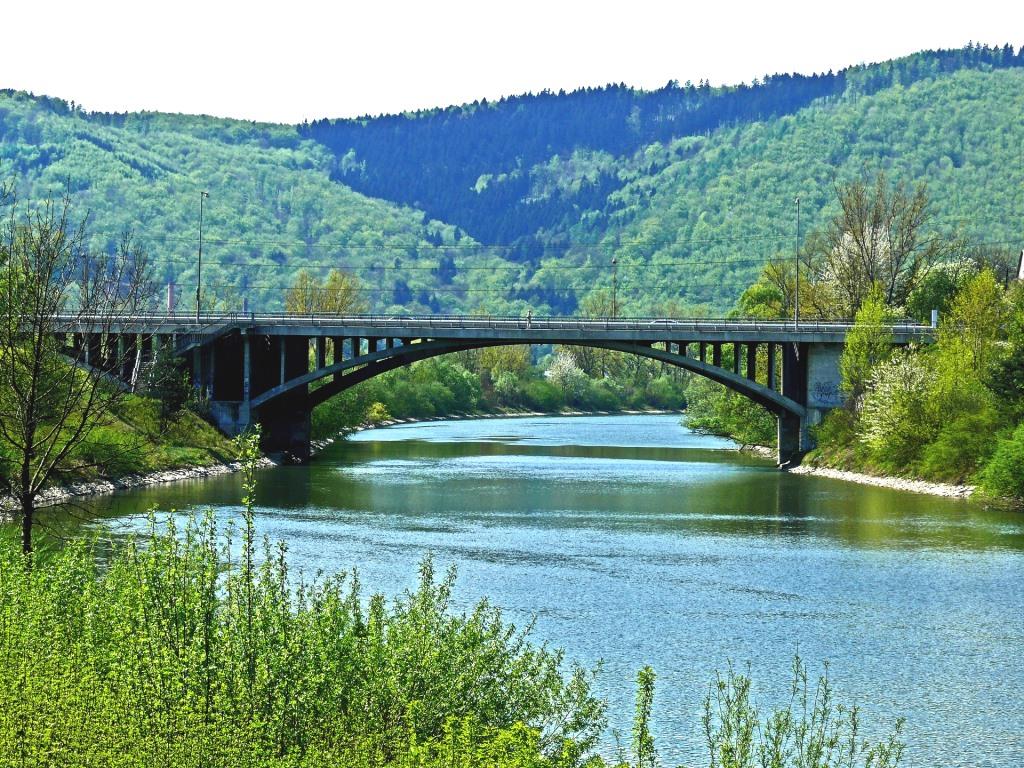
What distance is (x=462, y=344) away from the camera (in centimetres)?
7425

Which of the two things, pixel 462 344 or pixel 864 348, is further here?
pixel 462 344

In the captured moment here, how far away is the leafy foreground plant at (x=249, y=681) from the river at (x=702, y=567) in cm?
368

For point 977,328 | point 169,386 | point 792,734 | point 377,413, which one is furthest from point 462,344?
point 792,734

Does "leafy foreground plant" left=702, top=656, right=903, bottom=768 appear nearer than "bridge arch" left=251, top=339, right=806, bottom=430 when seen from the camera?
Yes

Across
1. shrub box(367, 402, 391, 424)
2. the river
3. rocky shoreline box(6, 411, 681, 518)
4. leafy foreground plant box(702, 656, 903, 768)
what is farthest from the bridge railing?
leafy foreground plant box(702, 656, 903, 768)

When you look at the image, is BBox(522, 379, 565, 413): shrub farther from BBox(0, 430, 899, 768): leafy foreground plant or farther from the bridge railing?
BBox(0, 430, 899, 768): leafy foreground plant

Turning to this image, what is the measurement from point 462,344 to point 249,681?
58937 millimetres

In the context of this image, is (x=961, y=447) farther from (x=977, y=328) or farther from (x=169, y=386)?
(x=169, y=386)

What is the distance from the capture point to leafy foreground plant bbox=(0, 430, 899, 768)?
14.2m

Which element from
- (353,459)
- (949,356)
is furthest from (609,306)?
(949,356)

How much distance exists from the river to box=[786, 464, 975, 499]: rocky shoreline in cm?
106

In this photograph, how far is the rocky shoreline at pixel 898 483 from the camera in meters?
56.2

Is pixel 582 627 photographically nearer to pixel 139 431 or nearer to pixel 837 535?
pixel 837 535

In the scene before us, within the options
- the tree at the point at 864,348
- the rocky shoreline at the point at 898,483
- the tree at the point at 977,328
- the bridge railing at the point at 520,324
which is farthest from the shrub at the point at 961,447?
the bridge railing at the point at 520,324
